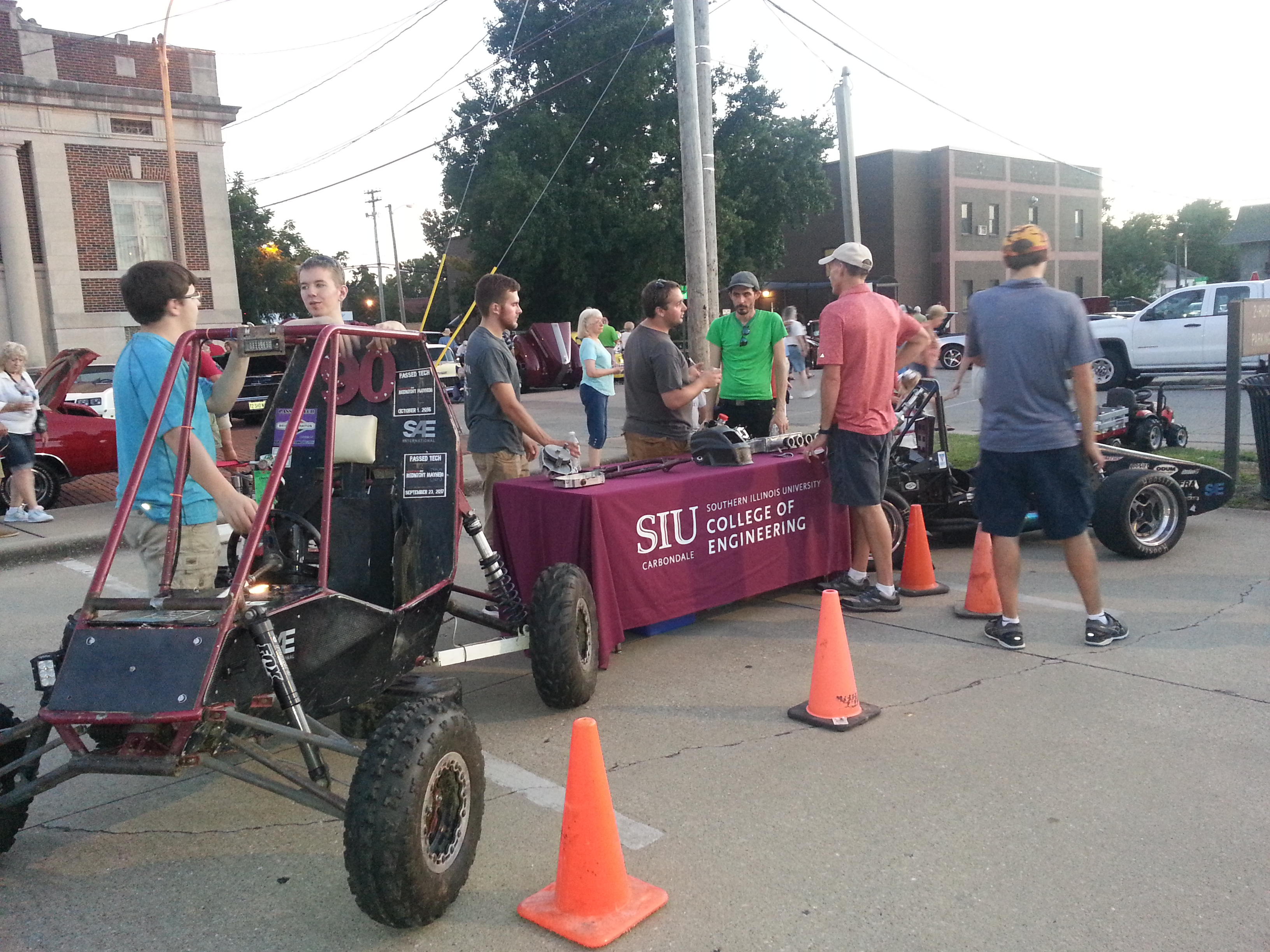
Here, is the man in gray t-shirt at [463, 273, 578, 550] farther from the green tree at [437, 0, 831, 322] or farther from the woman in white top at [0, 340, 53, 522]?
the green tree at [437, 0, 831, 322]

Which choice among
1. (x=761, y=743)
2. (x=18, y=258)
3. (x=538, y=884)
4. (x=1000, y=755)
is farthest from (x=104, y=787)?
(x=18, y=258)

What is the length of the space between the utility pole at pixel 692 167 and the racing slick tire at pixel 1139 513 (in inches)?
193

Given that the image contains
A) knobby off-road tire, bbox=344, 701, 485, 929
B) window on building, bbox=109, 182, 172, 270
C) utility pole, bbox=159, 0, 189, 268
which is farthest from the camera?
window on building, bbox=109, 182, 172, 270

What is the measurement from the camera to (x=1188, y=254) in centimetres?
9375

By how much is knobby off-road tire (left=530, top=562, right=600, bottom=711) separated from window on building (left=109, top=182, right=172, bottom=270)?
24.7 m

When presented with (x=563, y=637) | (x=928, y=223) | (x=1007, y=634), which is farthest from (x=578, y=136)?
(x=563, y=637)

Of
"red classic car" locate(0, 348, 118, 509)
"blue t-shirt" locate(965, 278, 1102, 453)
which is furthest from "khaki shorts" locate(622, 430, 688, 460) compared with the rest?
"red classic car" locate(0, 348, 118, 509)

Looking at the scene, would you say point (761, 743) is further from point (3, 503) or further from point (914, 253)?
point (914, 253)

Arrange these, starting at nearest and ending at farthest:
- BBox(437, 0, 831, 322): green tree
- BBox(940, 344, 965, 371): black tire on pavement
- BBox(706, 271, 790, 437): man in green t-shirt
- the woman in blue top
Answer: BBox(706, 271, 790, 437): man in green t-shirt < the woman in blue top < BBox(940, 344, 965, 371): black tire on pavement < BBox(437, 0, 831, 322): green tree

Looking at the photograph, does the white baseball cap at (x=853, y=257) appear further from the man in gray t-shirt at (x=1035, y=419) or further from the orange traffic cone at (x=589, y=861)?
the orange traffic cone at (x=589, y=861)

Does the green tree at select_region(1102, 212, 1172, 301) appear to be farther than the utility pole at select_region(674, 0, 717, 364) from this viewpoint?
Yes

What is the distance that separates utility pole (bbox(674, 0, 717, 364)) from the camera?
10883 mm

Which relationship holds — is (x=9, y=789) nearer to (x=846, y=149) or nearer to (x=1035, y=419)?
(x=1035, y=419)

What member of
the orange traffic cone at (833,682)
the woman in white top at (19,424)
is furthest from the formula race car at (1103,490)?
the woman in white top at (19,424)
